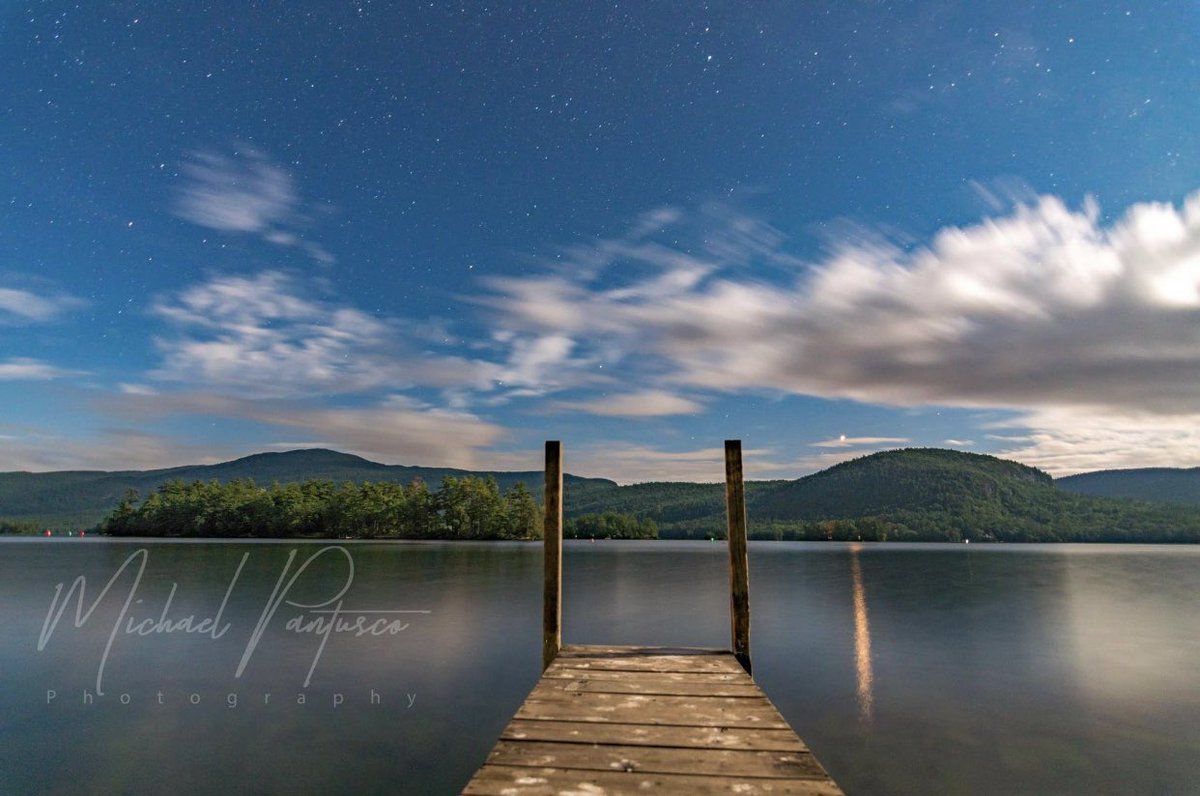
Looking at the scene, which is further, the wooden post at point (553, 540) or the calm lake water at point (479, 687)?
the calm lake water at point (479, 687)

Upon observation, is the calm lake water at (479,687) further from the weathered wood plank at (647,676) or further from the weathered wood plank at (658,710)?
the weathered wood plank at (658,710)

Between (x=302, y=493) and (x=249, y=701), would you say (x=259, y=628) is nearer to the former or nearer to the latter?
(x=249, y=701)

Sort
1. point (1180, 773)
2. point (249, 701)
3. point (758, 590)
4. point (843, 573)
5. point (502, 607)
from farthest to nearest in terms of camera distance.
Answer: point (843, 573) → point (758, 590) → point (502, 607) → point (249, 701) → point (1180, 773)

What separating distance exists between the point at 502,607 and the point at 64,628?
20622 mm

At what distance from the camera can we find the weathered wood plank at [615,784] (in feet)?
17.1

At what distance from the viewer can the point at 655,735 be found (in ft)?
21.7

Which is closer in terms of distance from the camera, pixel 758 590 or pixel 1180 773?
pixel 1180 773

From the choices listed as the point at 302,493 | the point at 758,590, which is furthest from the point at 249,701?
the point at 302,493

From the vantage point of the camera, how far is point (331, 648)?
81.7ft

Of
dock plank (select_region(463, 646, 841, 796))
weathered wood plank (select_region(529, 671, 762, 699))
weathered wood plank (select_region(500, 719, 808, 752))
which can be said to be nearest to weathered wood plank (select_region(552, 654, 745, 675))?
dock plank (select_region(463, 646, 841, 796))

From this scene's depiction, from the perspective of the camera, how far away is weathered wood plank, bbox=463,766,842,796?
520 cm

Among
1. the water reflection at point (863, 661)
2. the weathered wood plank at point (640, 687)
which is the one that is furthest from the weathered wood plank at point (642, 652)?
the water reflection at point (863, 661)

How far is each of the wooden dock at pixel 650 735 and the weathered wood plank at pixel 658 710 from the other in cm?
1

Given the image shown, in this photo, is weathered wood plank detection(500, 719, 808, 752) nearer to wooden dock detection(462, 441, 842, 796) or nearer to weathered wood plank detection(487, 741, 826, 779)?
wooden dock detection(462, 441, 842, 796)
